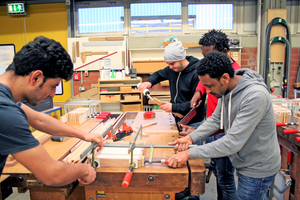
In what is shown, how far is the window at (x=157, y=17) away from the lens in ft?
15.9

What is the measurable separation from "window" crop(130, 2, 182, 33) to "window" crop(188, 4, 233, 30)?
1.05ft

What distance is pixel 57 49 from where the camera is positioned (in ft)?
2.89

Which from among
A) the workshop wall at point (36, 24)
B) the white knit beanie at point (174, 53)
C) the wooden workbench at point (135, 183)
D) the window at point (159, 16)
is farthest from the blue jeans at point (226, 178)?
the workshop wall at point (36, 24)

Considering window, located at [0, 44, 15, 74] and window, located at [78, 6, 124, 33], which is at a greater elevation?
window, located at [78, 6, 124, 33]

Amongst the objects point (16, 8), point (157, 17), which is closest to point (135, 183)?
point (157, 17)

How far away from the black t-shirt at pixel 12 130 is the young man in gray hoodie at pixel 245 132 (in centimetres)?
73

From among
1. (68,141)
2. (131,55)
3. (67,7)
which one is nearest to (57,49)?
(68,141)

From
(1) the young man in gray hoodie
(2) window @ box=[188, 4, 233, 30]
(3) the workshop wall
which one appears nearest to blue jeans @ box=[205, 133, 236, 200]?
(1) the young man in gray hoodie

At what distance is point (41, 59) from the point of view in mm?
846

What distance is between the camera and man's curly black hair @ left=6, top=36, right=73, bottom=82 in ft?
2.74

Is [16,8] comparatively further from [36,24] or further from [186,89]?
[186,89]

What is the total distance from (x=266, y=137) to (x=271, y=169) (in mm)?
199

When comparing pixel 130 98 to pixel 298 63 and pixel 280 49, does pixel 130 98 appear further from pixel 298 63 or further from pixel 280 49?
pixel 298 63

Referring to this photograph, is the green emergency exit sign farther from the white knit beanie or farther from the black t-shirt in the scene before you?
the black t-shirt
